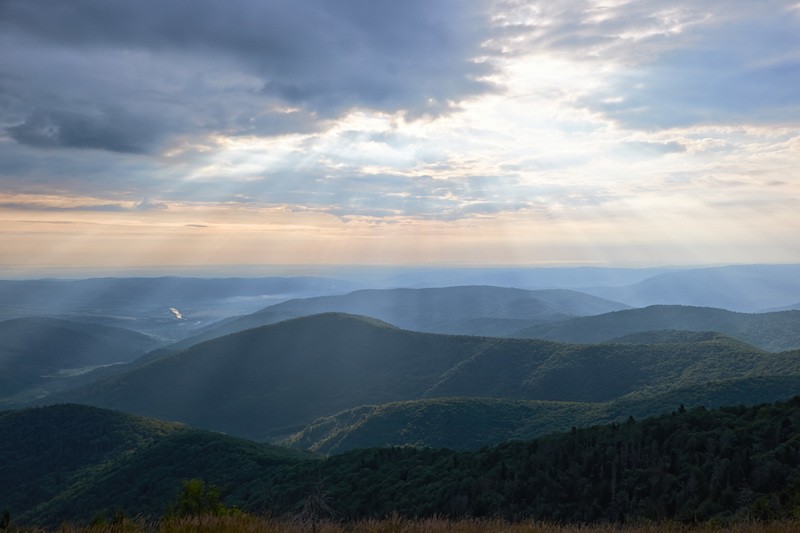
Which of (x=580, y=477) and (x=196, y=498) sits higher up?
(x=196, y=498)

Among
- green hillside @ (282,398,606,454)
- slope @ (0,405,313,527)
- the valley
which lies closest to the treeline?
the valley

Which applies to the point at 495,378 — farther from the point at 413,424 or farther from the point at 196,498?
the point at 196,498

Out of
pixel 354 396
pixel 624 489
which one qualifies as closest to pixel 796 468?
pixel 624 489

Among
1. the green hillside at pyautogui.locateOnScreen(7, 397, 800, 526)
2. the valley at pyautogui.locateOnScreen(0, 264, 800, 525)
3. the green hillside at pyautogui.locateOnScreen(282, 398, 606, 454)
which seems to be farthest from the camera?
the green hillside at pyautogui.locateOnScreen(282, 398, 606, 454)

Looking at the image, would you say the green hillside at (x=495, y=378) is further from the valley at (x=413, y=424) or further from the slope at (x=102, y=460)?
the slope at (x=102, y=460)

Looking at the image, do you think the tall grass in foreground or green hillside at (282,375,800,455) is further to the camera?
green hillside at (282,375,800,455)

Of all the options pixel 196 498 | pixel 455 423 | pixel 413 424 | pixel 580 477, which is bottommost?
pixel 413 424

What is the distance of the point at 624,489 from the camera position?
23312mm

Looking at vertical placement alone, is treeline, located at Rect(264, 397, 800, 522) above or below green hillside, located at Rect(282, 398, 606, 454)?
above

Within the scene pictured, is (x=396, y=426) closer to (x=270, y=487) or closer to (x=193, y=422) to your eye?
(x=270, y=487)

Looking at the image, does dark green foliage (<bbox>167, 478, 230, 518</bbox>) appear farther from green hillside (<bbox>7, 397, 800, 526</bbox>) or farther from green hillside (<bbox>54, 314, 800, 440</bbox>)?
green hillside (<bbox>54, 314, 800, 440</bbox>)

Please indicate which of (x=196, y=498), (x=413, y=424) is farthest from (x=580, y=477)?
(x=413, y=424)

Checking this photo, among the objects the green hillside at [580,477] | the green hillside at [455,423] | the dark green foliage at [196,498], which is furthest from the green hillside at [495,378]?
the dark green foliage at [196,498]

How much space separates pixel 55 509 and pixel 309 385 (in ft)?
411
